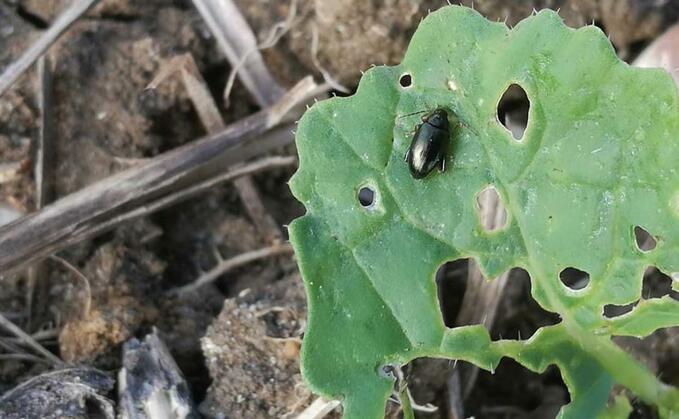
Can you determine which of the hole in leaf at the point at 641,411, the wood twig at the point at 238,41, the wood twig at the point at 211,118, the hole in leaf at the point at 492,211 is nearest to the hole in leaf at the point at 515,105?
the hole in leaf at the point at 492,211

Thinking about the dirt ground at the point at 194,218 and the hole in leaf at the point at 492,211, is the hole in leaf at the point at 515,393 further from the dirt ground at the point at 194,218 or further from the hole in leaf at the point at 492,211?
the hole in leaf at the point at 492,211

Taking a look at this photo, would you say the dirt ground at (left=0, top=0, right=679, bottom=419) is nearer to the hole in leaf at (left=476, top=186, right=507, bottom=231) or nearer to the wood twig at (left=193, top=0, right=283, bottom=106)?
the wood twig at (left=193, top=0, right=283, bottom=106)

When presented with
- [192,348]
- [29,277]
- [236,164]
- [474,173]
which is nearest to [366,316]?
[474,173]

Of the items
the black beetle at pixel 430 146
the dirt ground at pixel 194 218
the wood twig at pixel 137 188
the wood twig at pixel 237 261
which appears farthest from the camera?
the wood twig at pixel 237 261

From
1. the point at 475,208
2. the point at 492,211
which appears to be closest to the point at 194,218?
the point at 492,211

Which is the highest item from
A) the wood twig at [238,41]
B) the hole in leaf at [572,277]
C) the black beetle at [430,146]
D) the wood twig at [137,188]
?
the black beetle at [430,146]
